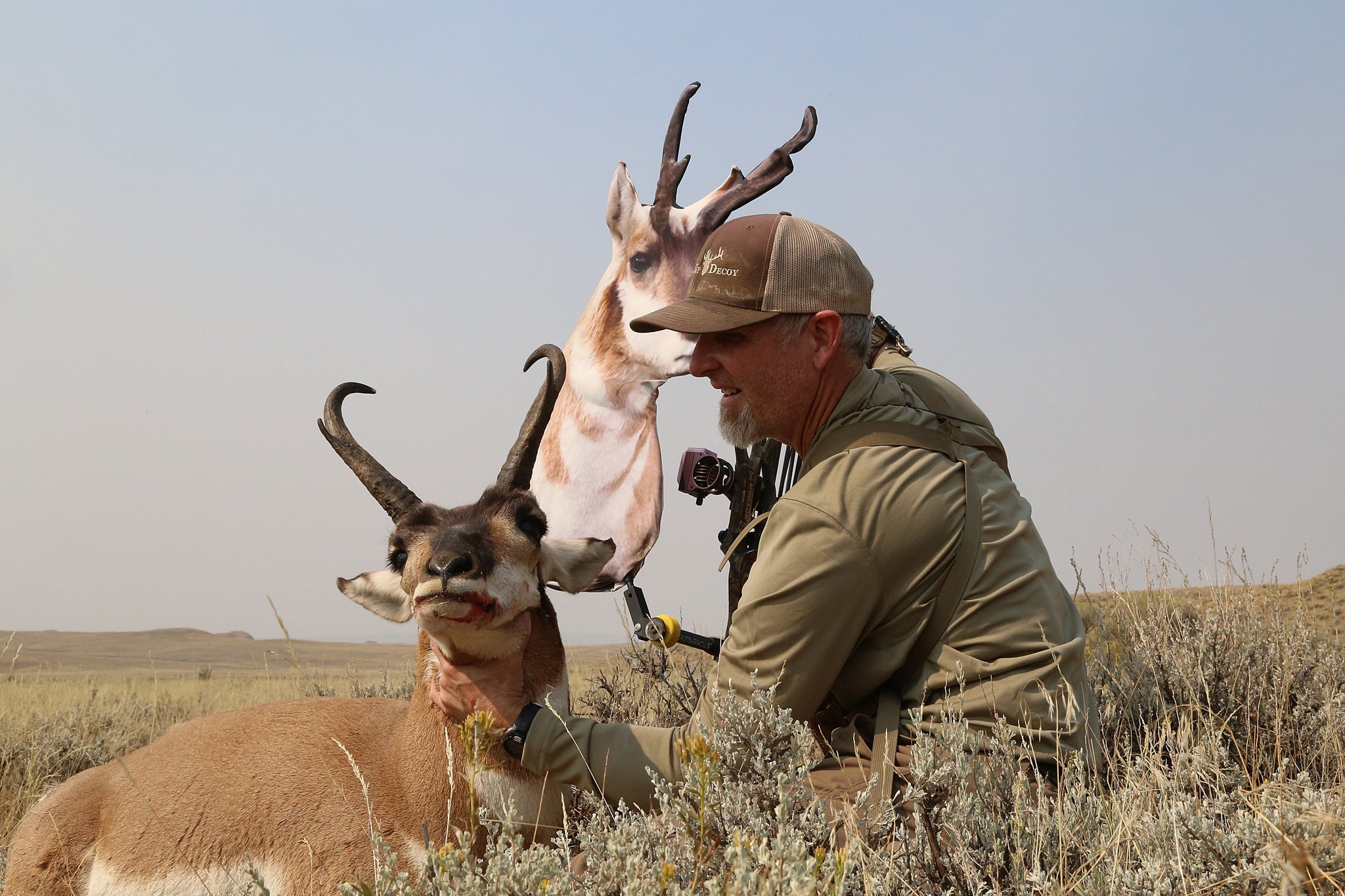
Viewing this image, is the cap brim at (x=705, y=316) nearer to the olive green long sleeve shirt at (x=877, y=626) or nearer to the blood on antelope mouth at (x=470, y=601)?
the olive green long sleeve shirt at (x=877, y=626)

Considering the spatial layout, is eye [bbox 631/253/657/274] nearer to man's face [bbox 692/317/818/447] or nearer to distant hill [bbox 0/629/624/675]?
man's face [bbox 692/317/818/447]

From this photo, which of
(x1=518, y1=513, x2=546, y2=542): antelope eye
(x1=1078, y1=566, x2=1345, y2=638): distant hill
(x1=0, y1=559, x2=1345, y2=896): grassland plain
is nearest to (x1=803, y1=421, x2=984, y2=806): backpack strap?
(x1=0, y1=559, x2=1345, y2=896): grassland plain

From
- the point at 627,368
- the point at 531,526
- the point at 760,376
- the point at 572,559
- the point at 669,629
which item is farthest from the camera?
the point at 627,368

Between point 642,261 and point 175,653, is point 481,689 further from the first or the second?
point 175,653

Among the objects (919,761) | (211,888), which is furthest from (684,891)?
(211,888)

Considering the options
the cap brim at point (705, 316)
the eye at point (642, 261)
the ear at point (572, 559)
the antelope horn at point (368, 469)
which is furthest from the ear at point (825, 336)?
the eye at point (642, 261)

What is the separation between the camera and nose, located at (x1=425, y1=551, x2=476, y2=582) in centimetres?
329

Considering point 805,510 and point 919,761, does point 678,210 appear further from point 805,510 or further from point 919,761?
point 919,761

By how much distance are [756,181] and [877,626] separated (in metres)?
5.43

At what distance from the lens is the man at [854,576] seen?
8.93ft

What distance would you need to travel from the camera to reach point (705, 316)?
3.26 meters

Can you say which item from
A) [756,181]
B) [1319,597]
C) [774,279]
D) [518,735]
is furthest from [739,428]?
[1319,597]

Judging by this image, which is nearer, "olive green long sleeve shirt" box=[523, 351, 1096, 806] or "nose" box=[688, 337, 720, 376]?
"olive green long sleeve shirt" box=[523, 351, 1096, 806]

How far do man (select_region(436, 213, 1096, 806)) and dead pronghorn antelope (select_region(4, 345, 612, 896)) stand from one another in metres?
0.69
